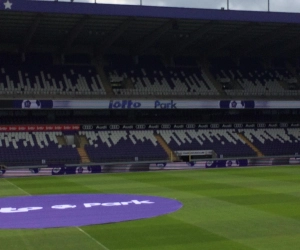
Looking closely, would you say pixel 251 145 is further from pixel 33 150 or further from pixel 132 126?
pixel 33 150

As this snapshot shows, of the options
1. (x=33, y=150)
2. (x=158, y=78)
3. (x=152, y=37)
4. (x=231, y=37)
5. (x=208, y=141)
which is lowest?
(x=33, y=150)

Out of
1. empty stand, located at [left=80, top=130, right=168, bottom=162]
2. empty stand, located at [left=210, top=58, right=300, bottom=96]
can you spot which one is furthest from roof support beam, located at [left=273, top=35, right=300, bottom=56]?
empty stand, located at [left=80, top=130, right=168, bottom=162]

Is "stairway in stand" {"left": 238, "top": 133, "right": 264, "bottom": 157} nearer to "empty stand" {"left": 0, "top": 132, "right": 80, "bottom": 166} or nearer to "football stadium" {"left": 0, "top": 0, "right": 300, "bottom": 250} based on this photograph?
"football stadium" {"left": 0, "top": 0, "right": 300, "bottom": 250}

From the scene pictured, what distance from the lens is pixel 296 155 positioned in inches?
2181

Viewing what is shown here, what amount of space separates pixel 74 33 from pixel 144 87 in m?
9.33

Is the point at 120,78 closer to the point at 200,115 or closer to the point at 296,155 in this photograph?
the point at 200,115

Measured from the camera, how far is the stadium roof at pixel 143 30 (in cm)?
4406

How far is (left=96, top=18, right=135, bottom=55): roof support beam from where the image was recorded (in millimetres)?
47438

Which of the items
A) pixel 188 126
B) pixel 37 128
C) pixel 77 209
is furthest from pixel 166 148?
pixel 77 209

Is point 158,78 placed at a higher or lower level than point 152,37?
lower

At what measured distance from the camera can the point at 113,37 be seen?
167 ft

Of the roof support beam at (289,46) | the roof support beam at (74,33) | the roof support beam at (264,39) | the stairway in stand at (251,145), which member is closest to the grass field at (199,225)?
the roof support beam at (74,33)

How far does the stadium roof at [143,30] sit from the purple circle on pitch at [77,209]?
21.1 meters

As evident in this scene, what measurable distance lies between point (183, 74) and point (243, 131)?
8663mm
